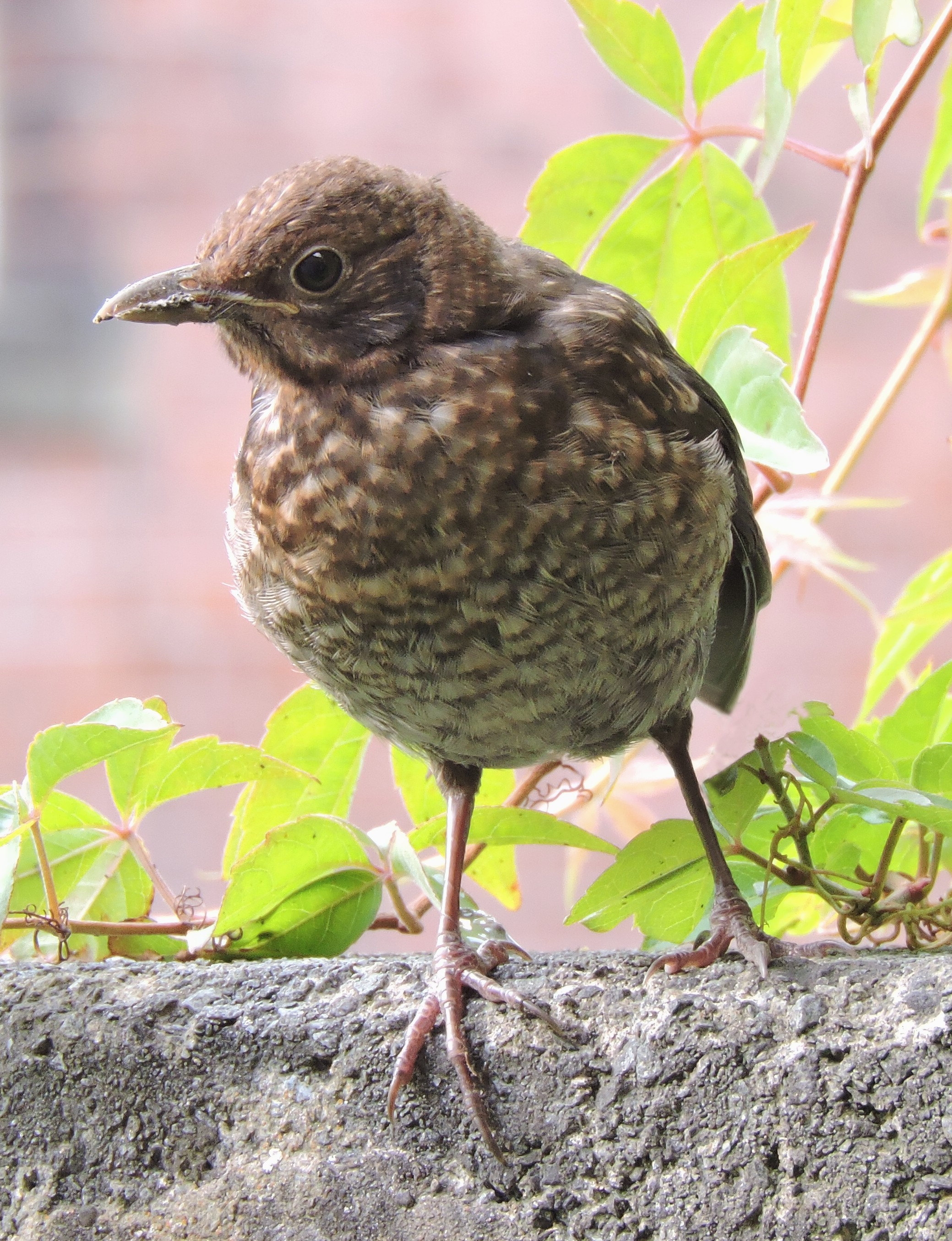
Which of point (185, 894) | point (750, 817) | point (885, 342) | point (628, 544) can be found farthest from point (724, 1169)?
point (885, 342)

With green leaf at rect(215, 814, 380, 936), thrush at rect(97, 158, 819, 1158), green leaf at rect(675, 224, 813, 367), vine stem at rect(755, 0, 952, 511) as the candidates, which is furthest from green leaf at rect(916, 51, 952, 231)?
green leaf at rect(215, 814, 380, 936)

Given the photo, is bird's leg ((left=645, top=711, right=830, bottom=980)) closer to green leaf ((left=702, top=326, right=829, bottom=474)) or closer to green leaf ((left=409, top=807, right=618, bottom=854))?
green leaf ((left=409, top=807, right=618, bottom=854))

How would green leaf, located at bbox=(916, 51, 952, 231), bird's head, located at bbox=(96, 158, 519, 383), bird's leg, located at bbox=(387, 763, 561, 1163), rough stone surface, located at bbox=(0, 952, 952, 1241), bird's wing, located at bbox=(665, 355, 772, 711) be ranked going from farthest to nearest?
green leaf, located at bbox=(916, 51, 952, 231), bird's wing, located at bbox=(665, 355, 772, 711), bird's head, located at bbox=(96, 158, 519, 383), bird's leg, located at bbox=(387, 763, 561, 1163), rough stone surface, located at bbox=(0, 952, 952, 1241)

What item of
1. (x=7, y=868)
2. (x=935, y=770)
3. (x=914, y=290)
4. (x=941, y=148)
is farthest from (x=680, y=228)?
(x=7, y=868)

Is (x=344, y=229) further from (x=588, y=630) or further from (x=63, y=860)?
(x=63, y=860)

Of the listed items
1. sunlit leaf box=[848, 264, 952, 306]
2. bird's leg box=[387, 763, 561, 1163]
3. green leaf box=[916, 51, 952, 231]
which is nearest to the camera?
bird's leg box=[387, 763, 561, 1163]

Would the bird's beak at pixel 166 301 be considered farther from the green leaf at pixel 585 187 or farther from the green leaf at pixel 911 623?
the green leaf at pixel 911 623
